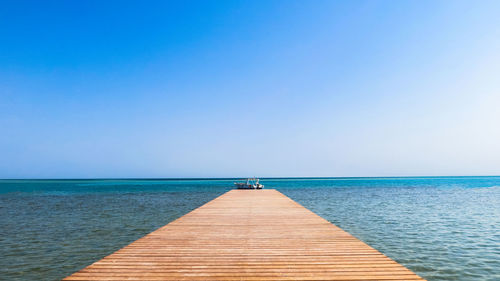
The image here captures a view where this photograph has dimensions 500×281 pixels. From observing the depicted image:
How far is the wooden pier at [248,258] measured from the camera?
14.5 feet

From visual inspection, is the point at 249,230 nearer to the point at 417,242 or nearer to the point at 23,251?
the point at 417,242

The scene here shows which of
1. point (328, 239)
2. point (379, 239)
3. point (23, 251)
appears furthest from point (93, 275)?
point (379, 239)

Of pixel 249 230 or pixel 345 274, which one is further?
pixel 249 230

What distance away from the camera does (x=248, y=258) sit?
17.5 feet

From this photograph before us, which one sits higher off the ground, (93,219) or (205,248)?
(205,248)

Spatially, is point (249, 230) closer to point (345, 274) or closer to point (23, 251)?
point (345, 274)

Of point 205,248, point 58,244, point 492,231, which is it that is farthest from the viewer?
point 492,231

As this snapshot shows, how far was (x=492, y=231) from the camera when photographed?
1238cm

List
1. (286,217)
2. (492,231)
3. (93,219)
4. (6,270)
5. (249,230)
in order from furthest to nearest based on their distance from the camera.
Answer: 1. (93,219)
2. (492,231)
3. (286,217)
4. (249,230)
5. (6,270)

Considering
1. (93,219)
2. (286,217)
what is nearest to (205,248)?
(286,217)

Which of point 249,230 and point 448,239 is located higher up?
point 249,230

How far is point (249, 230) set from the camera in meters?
8.17

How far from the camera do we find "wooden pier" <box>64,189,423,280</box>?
4.43 metres

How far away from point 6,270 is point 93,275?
5.34m
